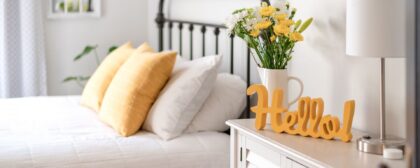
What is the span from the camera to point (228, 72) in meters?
3.31

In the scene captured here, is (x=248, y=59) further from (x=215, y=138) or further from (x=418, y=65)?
(x=418, y=65)

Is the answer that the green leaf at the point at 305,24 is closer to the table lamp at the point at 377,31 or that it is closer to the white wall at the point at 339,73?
the white wall at the point at 339,73

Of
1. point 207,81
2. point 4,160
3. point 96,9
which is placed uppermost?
point 96,9

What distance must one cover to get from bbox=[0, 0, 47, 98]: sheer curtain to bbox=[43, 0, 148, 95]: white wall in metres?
0.12

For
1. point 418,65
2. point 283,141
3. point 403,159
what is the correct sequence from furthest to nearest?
point 283,141 → point 403,159 → point 418,65

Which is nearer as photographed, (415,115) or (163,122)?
(415,115)

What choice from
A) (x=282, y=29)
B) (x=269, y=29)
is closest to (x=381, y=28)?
(x=282, y=29)

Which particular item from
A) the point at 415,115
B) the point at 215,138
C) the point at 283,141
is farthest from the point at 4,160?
the point at 415,115

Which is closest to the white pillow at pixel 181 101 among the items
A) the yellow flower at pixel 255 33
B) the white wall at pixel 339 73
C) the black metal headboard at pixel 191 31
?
the black metal headboard at pixel 191 31

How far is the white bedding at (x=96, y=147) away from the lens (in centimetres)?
244

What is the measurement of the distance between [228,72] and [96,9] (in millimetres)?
1419

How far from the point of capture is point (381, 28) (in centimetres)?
171

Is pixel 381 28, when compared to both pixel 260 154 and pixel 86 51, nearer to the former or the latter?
pixel 260 154

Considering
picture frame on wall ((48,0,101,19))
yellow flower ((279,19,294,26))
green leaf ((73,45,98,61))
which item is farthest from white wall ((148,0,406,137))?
picture frame on wall ((48,0,101,19))
